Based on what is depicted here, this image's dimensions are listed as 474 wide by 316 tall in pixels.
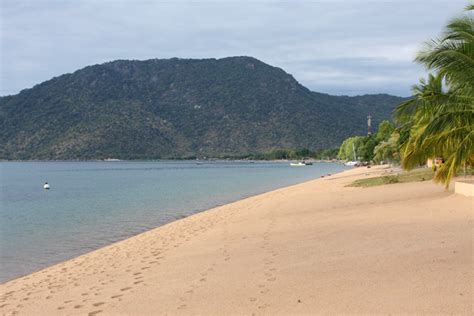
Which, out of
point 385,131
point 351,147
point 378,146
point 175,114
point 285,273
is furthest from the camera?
point 175,114

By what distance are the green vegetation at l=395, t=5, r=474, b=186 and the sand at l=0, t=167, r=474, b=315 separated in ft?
6.09

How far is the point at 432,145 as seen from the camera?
49.3ft

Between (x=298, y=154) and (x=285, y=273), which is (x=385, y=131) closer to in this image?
(x=285, y=273)

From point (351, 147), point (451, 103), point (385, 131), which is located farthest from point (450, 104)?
point (351, 147)

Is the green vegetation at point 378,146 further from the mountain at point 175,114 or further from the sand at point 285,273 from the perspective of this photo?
the sand at point 285,273

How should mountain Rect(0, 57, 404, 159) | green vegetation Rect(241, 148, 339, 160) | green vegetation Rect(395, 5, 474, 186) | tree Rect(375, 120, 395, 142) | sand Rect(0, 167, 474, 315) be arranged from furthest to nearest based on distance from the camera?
green vegetation Rect(241, 148, 339, 160) < mountain Rect(0, 57, 404, 159) < tree Rect(375, 120, 395, 142) < green vegetation Rect(395, 5, 474, 186) < sand Rect(0, 167, 474, 315)

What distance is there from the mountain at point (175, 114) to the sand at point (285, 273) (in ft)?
446

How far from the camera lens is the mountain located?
14450 centimetres

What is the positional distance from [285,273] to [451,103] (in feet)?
31.8

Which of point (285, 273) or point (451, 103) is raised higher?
point (451, 103)

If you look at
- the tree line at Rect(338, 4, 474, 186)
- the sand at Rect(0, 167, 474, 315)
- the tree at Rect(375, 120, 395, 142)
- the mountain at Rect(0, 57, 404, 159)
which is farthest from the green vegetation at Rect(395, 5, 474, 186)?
the mountain at Rect(0, 57, 404, 159)

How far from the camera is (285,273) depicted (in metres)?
7.77

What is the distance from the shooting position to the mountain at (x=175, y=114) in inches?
5689

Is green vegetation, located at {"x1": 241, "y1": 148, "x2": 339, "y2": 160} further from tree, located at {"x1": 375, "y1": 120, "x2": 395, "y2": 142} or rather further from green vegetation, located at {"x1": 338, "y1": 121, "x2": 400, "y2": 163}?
tree, located at {"x1": 375, "y1": 120, "x2": 395, "y2": 142}
